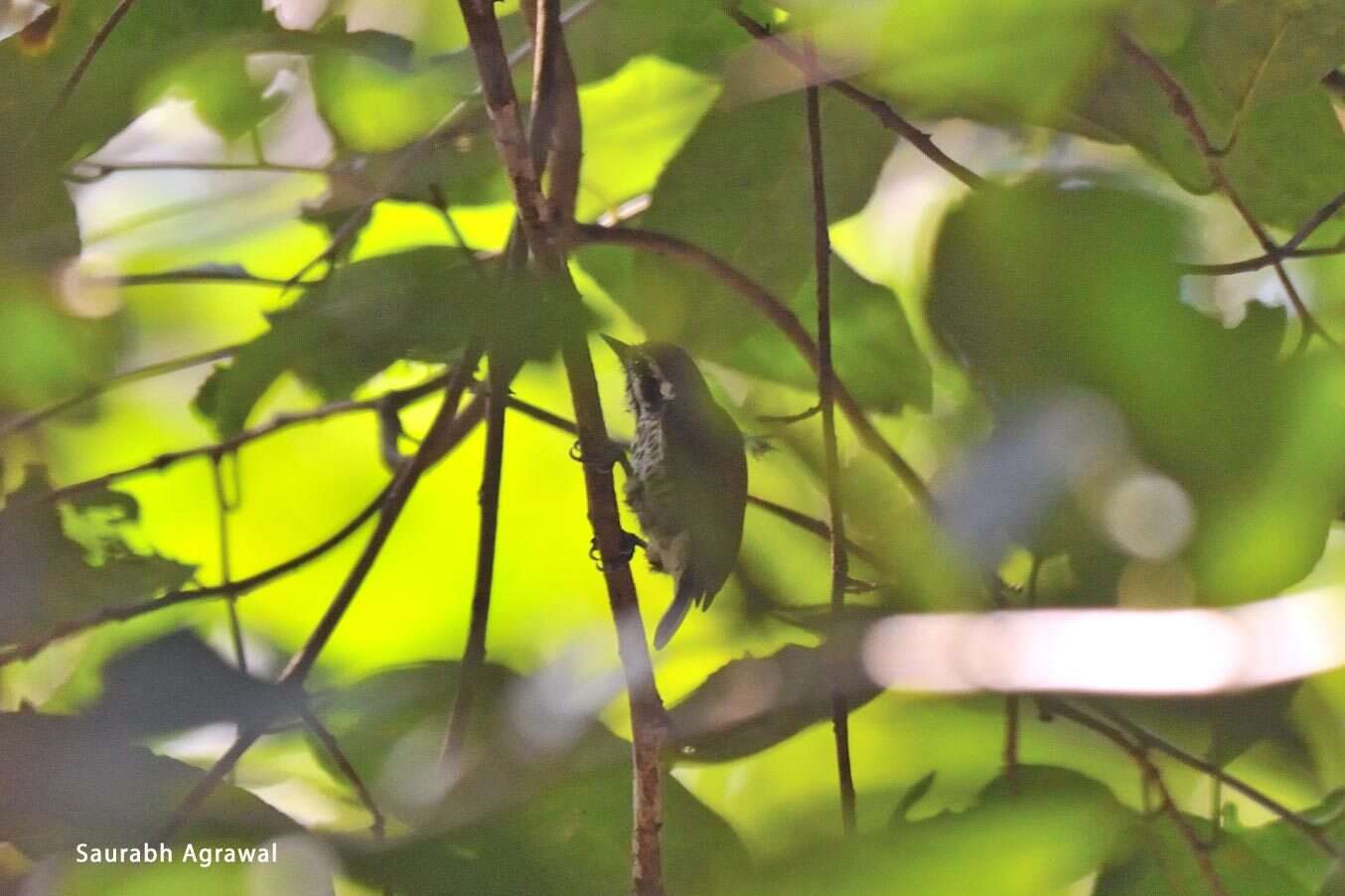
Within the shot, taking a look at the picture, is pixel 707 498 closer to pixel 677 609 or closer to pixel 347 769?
pixel 677 609

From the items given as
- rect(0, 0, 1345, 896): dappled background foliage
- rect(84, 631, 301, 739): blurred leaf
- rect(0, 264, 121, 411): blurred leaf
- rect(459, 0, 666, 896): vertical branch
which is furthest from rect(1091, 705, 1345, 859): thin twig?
rect(0, 264, 121, 411): blurred leaf

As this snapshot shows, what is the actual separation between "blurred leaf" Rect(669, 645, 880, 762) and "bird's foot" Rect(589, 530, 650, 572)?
0.07m

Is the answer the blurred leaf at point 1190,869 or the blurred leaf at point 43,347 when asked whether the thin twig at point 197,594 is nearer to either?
the blurred leaf at point 43,347

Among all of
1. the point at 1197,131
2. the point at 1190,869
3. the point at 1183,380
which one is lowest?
the point at 1190,869

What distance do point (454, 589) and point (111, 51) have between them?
0.77ft

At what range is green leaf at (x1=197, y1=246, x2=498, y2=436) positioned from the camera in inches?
12.0

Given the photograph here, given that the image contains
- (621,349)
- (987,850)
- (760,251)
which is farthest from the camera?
(760,251)

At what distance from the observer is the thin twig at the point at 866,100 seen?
385 mm

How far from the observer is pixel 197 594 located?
392 mm

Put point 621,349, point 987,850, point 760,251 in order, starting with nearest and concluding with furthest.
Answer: point 987,850
point 621,349
point 760,251

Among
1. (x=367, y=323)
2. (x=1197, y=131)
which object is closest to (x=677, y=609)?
(x=367, y=323)

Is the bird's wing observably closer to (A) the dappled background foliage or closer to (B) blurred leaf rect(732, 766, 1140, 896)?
(A) the dappled background foliage

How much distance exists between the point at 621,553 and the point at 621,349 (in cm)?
7

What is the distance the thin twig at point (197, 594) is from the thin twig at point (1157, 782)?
0.27m
